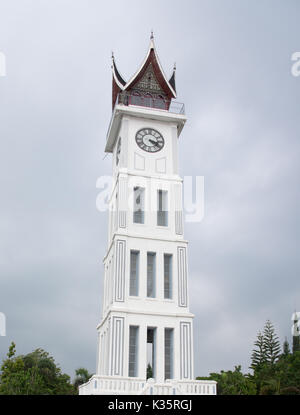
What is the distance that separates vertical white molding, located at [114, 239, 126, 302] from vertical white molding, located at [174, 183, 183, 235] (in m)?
3.17

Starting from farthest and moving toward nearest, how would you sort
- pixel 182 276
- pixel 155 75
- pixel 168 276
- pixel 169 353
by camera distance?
pixel 155 75 → pixel 168 276 → pixel 182 276 → pixel 169 353

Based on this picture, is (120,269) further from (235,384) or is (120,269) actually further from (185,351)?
(235,384)

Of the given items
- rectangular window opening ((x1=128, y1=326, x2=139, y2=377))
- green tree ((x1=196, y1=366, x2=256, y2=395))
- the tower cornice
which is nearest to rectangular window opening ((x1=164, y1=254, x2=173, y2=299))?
rectangular window opening ((x1=128, y1=326, x2=139, y2=377))

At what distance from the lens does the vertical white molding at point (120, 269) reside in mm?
24828

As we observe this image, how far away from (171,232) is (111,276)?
389 centimetres

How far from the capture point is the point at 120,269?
25359 millimetres

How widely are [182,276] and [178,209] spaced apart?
3.88 metres

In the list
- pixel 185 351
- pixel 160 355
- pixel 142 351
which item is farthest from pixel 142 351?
pixel 185 351

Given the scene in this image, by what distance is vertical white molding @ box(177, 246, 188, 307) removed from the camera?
25514 millimetres

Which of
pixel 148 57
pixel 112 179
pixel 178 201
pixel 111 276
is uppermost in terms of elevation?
pixel 148 57

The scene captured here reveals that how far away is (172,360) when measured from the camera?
24.2 meters
